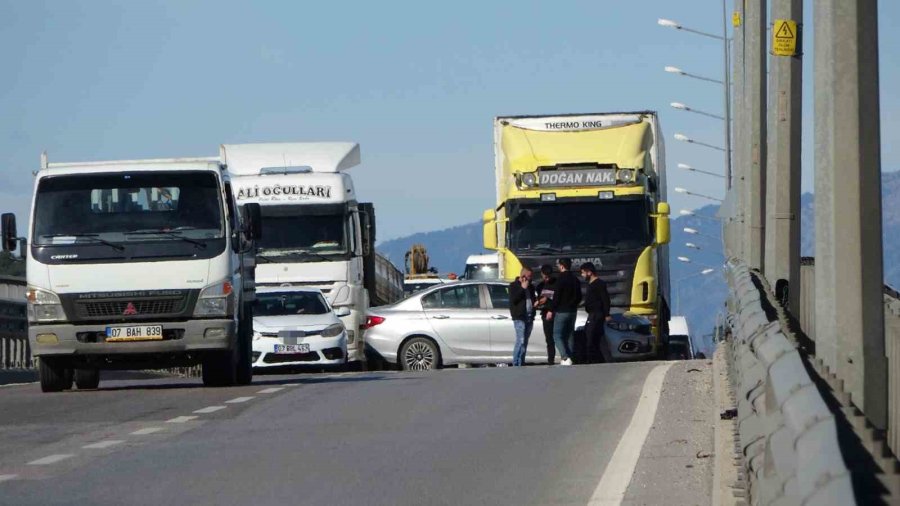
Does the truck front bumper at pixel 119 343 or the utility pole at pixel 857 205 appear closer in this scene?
the utility pole at pixel 857 205

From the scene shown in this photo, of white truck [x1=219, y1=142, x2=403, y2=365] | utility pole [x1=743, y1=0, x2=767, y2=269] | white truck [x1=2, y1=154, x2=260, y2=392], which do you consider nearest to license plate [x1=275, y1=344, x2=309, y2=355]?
white truck [x1=219, y1=142, x2=403, y2=365]

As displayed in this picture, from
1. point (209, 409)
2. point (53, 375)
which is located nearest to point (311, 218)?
point (53, 375)

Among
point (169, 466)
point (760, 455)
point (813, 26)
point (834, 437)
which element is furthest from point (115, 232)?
point (834, 437)

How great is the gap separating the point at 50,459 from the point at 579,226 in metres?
19.3

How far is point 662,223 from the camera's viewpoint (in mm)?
30516

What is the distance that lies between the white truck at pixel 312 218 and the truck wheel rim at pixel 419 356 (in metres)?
1.86

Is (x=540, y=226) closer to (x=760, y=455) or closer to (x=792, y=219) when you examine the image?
(x=792, y=219)

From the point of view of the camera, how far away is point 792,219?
24031 millimetres

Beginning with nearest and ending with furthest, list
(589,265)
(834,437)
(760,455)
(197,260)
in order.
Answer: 1. (834,437)
2. (760,455)
3. (197,260)
4. (589,265)

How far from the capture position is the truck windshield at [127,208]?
19.6 metres

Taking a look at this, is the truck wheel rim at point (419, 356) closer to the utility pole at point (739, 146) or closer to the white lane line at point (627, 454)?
the utility pole at point (739, 146)

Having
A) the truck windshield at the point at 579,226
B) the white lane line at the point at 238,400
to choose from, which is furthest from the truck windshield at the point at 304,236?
the white lane line at the point at 238,400

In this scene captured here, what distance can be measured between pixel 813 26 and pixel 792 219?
13.3 meters

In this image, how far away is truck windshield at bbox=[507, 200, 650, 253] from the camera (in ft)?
99.5
